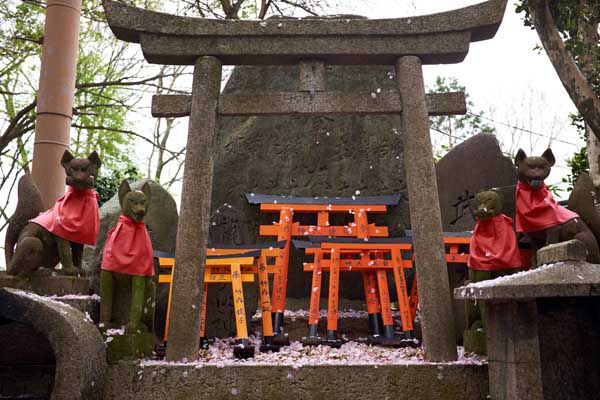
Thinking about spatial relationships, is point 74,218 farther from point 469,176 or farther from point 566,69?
point 566,69

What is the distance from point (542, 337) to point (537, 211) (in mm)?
1441

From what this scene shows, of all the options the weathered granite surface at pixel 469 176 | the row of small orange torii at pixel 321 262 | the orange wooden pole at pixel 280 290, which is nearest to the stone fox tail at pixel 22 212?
the row of small orange torii at pixel 321 262

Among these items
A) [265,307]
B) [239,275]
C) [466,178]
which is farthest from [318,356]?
[466,178]

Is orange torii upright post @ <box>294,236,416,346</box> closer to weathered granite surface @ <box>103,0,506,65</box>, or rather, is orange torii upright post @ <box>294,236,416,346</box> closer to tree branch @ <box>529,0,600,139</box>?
weathered granite surface @ <box>103,0,506,65</box>

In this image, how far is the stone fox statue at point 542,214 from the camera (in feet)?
16.6

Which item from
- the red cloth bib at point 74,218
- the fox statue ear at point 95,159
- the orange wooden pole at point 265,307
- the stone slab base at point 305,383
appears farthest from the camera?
the orange wooden pole at point 265,307

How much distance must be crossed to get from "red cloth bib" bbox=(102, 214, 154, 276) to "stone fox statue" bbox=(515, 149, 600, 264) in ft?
12.0

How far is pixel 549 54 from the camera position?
26.8ft

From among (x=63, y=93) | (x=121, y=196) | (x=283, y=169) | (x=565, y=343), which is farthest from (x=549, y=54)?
(x=63, y=93)

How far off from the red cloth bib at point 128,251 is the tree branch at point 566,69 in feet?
21.0

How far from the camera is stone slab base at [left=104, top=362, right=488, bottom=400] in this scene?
463cm

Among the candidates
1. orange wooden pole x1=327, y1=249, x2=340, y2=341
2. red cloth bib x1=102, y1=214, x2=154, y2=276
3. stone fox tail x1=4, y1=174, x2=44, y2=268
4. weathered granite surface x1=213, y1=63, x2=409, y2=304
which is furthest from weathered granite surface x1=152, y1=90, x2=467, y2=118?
weathered granite surface x1=213, y1=63, x2=409, y2=304

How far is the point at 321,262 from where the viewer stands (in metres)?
6.70

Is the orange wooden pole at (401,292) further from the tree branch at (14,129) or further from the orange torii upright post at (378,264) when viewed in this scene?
the tree branch at (14,129)
